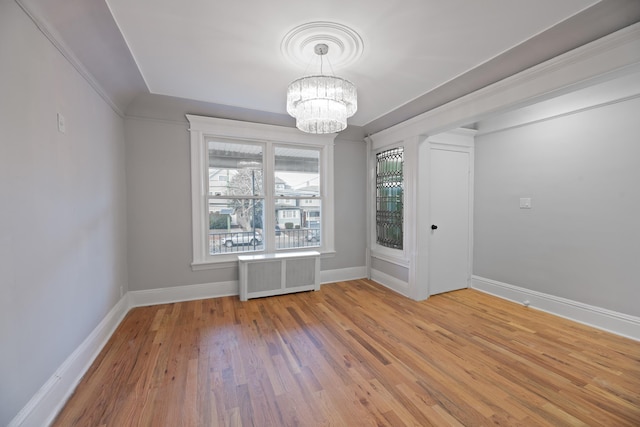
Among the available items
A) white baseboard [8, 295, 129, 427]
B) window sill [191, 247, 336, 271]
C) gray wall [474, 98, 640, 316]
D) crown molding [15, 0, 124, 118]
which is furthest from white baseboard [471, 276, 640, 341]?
crown molding [15, 0, 124, 118]

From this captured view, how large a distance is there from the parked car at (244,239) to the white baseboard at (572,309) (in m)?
3.48

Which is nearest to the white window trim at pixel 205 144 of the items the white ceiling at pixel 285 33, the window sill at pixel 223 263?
the window sill at pixel 223 263

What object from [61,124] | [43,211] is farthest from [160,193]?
[43,211]

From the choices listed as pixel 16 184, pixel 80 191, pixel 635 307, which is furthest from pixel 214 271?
pixel 635 307

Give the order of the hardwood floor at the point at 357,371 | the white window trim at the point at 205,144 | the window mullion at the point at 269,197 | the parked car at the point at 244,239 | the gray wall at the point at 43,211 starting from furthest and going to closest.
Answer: the window mullion at the point at 269,197
the parked car at the point at 244,239
the white window trim at the point at 205,144
the hardwood floor at the point at 357,371
the gray wall at the point at 43,211

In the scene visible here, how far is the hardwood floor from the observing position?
1.58m

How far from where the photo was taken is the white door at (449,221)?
11.9 ft

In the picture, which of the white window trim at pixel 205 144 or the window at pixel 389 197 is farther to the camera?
the window at pixel 389 197

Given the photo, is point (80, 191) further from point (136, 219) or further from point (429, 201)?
point (429, 201)

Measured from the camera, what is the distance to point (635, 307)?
2455 mm

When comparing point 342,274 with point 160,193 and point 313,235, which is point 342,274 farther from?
point 160,193

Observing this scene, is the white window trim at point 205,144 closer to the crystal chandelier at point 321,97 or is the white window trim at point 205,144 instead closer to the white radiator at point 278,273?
the white radiator at point 278,273

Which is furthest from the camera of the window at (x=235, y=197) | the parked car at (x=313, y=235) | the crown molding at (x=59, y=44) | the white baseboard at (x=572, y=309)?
the parked car at (x=313, y=235)

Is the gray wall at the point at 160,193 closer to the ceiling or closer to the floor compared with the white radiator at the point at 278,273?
closer to the ceiling
